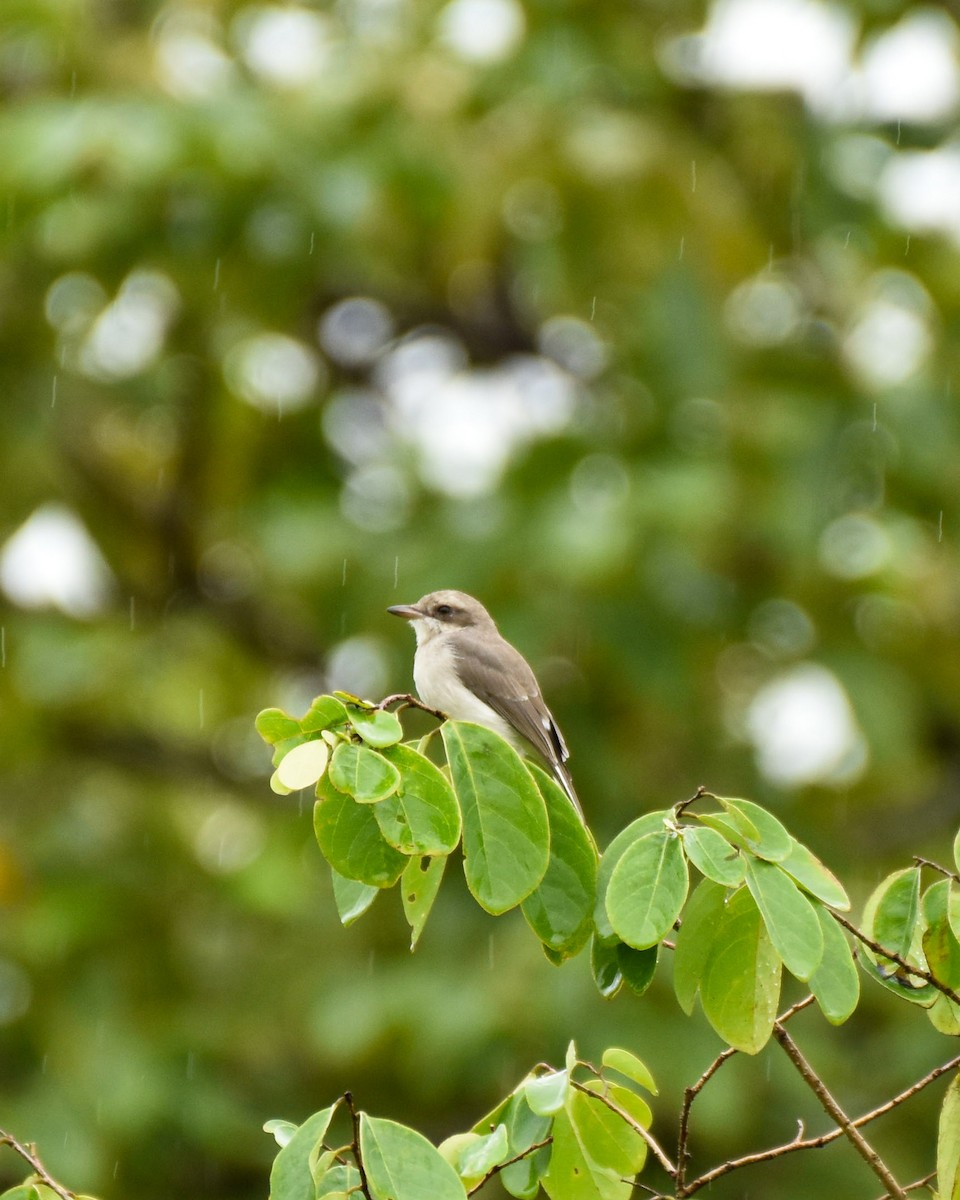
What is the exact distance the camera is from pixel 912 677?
7.65 metres

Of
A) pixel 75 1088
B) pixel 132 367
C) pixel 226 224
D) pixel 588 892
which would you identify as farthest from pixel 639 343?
pixel 588 892

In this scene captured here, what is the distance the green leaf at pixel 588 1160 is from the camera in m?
2.32

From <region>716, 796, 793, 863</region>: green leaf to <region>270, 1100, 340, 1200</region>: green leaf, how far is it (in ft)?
2.09

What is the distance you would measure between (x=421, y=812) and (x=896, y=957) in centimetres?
70

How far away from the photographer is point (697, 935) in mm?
2287

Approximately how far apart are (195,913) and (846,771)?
3128 mm

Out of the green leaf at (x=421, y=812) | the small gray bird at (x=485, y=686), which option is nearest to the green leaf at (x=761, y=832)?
the green leaf at (x=421, y=812)

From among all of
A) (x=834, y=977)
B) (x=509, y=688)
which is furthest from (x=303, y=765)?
(x=509, y=688)

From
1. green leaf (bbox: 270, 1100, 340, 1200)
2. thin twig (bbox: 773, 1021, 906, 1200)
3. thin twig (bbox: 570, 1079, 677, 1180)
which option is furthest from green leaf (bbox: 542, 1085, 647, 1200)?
green leaf (bbox: 270, 1100, 340, 1200)

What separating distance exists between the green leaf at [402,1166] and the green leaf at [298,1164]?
0.06 meters

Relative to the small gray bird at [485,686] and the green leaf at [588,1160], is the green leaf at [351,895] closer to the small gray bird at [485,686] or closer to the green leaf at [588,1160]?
the green leaf at [588,1160]

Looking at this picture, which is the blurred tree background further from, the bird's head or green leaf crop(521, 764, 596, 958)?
green leaf crop(521, 764, 596, 958)

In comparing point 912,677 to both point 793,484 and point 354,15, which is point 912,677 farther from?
point 354,15

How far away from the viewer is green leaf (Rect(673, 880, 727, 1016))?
2.28 meters
